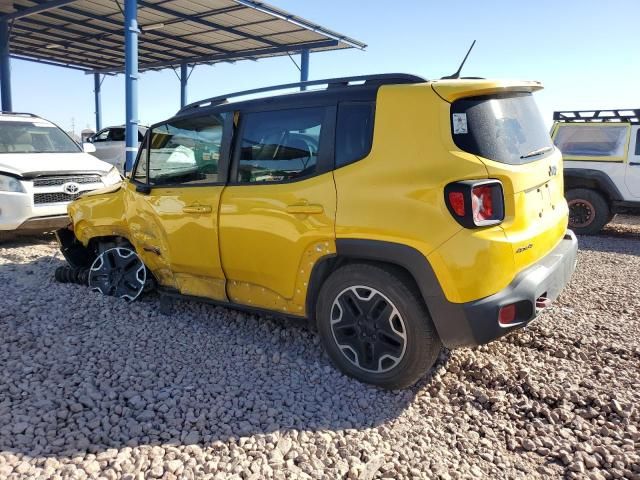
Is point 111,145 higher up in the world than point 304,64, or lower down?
lower down

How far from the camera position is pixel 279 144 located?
11.1 ft

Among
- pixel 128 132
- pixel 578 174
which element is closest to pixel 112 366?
pixel 578 174

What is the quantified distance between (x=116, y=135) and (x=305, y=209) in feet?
50.4

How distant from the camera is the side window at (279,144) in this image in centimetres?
319

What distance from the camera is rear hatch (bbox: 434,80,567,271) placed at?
2.69 m

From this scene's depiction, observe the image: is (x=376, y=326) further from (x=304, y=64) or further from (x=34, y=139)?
(x=304, y=64)

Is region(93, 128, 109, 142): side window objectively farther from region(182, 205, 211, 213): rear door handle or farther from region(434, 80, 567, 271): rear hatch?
region(434, 80, 567, 271): rear hatch

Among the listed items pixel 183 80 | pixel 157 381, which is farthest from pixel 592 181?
pixel 183 80

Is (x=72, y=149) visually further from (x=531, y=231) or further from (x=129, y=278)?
(x=531, y=231)

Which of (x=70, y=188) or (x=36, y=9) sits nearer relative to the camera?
(x=70, y=188)

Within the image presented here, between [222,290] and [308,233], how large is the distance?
102cm

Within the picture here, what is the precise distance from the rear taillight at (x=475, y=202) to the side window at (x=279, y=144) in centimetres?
92

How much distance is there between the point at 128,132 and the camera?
12094mm

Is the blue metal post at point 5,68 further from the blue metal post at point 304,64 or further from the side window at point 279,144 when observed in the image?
the side window at point 279,144
